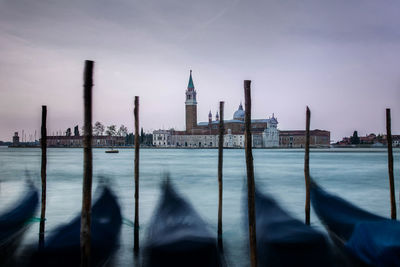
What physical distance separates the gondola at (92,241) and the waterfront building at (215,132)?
260ft

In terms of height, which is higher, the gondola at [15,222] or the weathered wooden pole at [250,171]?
the weathered wooden pole at [250,171]

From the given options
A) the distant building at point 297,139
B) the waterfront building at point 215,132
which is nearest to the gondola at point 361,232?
the waterfront building at point 215,132

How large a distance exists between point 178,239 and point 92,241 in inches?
49.2

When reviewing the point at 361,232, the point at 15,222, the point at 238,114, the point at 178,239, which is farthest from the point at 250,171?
the point at 238,114

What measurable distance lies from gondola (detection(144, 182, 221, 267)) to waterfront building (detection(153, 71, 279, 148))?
78987 mm

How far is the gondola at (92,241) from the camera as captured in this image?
5.57 meters

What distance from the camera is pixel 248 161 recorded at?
476 centimetres

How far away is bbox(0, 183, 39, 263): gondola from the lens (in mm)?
6243

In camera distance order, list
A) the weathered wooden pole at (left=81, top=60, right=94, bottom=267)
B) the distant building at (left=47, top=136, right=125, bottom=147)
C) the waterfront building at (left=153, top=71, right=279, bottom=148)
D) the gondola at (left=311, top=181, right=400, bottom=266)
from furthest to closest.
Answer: the distant building at (left=47, top=136, right=125, bottom=147)
the waterfront building at (left=153, top=71, right=279, bottom=148)
the gondola at (left=311, top=181, right=400, bottom=266)
the weathered wooden pole at (left=81, top=60, right=94, bottom=267)

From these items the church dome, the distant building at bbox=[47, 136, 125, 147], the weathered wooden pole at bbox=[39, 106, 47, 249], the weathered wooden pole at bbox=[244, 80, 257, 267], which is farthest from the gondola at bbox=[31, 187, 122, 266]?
the distant building at bbox=[47, 136, 125, 147]

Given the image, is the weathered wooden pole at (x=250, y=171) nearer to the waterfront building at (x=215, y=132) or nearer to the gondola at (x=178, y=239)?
the gondola at (x=178, y=239)

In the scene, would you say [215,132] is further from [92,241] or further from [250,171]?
[250,171]

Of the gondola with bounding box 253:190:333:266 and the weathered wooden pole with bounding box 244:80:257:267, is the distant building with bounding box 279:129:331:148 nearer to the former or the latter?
the gondola with bounding box 253:190:333:266

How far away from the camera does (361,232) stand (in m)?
5.22
